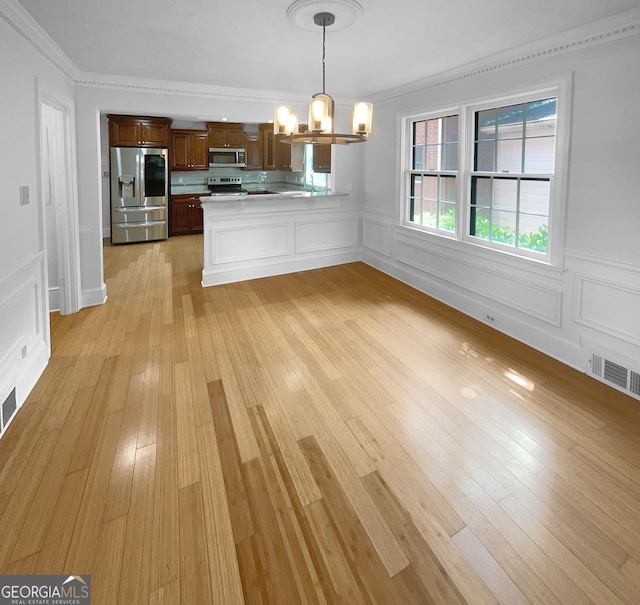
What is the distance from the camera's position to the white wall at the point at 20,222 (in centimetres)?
261

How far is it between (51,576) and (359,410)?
1.80 meters

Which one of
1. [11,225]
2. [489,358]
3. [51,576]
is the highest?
[11,225]

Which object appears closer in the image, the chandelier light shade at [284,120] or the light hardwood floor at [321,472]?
the light hardwood floor at [321,472]

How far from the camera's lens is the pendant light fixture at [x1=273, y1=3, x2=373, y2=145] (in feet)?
9.71

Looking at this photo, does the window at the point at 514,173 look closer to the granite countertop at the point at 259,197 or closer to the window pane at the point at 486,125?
the window pane at the point at 486,125

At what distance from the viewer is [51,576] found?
1.63m

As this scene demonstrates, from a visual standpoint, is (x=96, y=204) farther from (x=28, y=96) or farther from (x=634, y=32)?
(x=634, y=32)

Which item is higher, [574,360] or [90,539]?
[574,360]

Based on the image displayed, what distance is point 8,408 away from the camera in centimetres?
258

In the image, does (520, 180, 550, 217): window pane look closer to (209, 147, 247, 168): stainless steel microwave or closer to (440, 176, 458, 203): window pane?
(440, 176, 458, 203): window pane

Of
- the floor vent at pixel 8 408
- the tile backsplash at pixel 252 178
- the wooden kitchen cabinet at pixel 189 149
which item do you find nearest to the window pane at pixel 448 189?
the tile backsplash at pixel 252 178

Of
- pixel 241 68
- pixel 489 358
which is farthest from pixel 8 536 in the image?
pixel 241 68

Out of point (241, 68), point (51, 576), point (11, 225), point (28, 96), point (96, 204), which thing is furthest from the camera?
point (96, 204)

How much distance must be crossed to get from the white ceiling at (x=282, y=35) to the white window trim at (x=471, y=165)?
40cm
